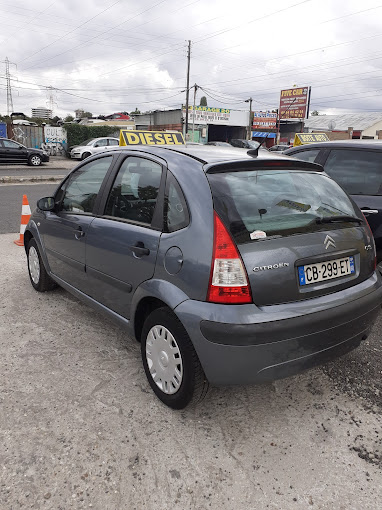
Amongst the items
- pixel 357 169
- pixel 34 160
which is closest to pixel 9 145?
pixel 34 160

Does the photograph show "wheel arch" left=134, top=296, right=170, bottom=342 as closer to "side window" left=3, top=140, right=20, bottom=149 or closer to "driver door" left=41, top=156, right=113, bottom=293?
"driver door" left=41, top=156, right=113, bottom=293

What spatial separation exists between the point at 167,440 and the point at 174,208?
1.35 m

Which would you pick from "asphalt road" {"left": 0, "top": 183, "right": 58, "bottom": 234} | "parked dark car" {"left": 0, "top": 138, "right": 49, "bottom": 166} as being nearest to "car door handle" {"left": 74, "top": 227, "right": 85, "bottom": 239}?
"asphalt road" {"left": 0, "top": 183, "right": 58, "bottom": 234}

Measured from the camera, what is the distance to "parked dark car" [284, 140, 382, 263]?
3.94 meters

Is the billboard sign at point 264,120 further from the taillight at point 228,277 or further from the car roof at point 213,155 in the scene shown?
the taillight at point 228,277

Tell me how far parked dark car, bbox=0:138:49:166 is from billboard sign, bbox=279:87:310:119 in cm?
3698

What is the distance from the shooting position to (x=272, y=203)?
2414 millimetres

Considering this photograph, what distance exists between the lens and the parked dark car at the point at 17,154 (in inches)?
821

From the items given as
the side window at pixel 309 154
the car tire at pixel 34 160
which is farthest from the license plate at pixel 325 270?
the car tire at pixel 34 160

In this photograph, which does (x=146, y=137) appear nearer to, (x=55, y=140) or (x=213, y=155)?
(x=213, y=155)

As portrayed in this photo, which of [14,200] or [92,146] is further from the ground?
[92,146]

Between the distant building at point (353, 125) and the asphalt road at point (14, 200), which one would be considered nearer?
the asphalt road at point (14, 200)

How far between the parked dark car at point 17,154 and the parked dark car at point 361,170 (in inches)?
786

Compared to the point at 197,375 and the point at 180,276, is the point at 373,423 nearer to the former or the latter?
the point at 197,375
